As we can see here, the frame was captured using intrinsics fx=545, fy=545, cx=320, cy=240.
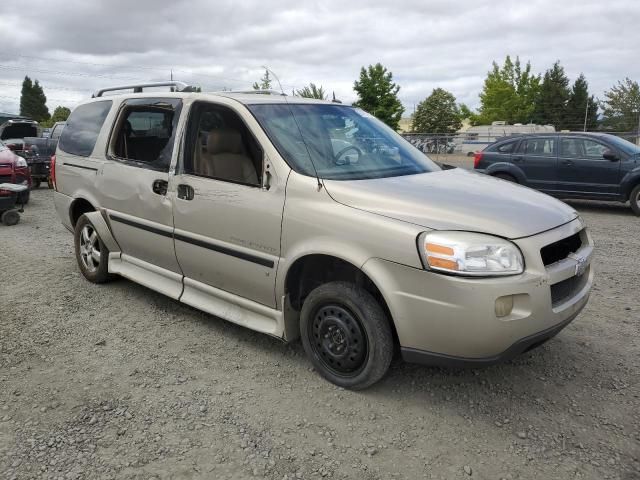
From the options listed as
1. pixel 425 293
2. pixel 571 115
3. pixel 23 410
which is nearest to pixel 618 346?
pixel 425 293

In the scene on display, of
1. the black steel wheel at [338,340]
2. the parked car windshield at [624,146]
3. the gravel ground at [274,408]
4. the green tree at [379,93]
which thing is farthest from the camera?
the green tree at [379,93]

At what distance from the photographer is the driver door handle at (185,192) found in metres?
3.91

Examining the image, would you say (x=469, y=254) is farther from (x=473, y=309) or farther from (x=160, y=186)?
(x=160, y=186)

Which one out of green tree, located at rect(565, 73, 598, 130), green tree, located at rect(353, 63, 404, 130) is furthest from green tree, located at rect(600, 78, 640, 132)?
green tree, located at rect(353, 63, 404, 130)

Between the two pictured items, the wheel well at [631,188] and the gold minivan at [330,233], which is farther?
the wheel well at [631,188]

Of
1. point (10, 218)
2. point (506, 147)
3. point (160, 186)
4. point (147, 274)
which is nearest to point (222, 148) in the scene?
point (160, 186)

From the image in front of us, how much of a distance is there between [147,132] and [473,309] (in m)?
3.09

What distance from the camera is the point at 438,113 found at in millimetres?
57438

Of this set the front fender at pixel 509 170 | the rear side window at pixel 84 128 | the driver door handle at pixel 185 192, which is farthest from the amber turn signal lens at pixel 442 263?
the front fender at pixel 509 170

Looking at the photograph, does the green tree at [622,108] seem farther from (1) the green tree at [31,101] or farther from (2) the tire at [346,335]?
(1) the green tree at [31,101]

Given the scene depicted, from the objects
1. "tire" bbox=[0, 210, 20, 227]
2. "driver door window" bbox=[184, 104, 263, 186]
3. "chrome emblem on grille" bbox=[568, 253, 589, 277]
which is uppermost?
"driver door window" bbox=[184, 104, 263, 186]

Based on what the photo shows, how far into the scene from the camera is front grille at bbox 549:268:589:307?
2975 millimetres

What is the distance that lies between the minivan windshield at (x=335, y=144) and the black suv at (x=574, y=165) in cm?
740

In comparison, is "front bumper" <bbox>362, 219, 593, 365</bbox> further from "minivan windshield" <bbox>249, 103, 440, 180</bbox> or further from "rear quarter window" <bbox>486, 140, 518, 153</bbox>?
"rear quarter window" <bbox>486, 140, 518, 153</bbox>
